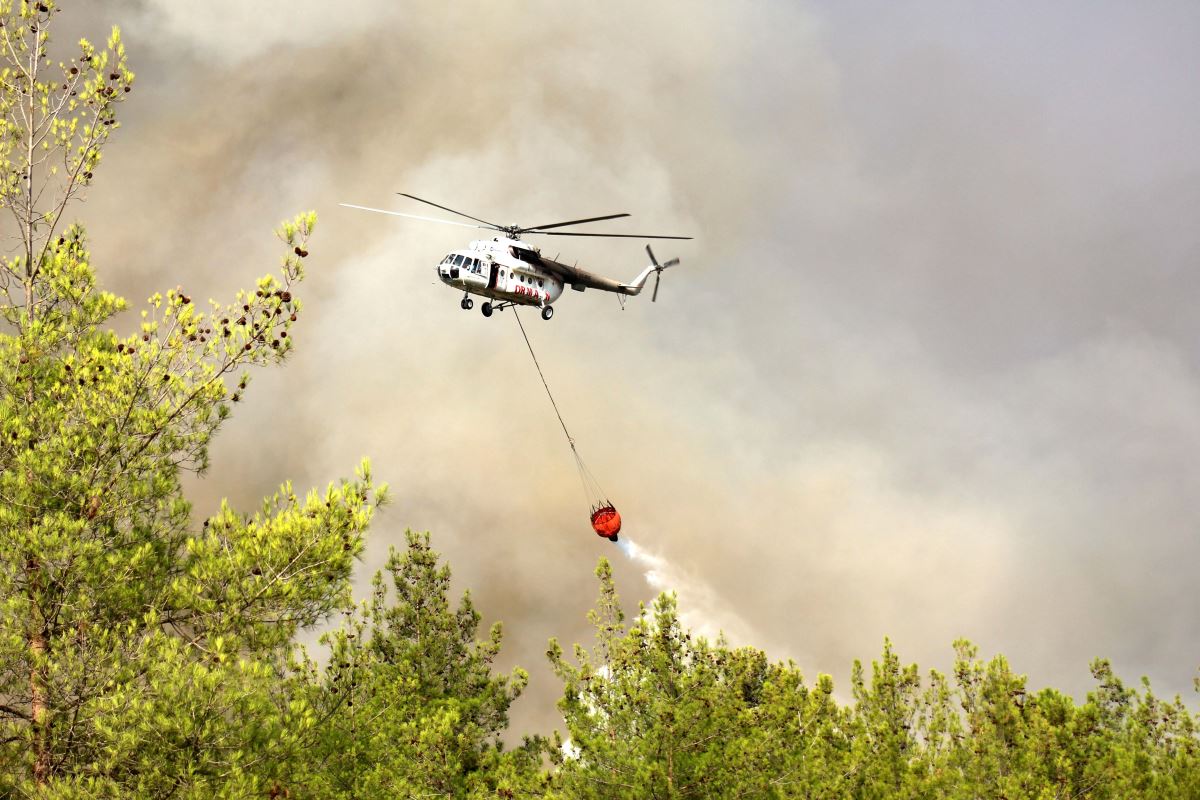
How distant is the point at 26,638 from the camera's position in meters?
16.7

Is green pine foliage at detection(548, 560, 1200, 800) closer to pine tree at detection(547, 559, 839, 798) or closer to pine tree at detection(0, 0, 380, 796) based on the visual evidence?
pine tree at detection(547, 559, 839, 798)

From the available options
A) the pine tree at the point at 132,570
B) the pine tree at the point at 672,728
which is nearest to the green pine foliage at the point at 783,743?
the pine tree at the point at 672,728

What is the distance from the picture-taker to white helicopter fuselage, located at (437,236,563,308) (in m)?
38.3

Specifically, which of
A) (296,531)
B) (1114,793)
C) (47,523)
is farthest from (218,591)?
(1114,793)

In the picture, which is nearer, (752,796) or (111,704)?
(111,704)

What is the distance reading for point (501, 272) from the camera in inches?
1555

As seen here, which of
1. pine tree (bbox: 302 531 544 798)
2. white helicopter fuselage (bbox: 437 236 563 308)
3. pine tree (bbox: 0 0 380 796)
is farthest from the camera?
white helicopter fuselage (bbox: 437 236 563 308)

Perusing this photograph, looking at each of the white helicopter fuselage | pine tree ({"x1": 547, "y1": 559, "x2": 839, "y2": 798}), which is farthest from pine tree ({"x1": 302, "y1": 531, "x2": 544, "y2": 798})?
the white helicopter fuselage

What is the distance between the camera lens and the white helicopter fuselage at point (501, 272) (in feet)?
126

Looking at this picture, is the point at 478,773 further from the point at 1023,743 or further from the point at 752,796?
the point at 1023,743

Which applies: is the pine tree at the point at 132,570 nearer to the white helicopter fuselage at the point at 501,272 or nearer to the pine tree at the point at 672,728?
the pine tree at the point at 672,728

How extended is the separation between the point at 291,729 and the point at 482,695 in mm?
21250

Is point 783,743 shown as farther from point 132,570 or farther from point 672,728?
point 132,570

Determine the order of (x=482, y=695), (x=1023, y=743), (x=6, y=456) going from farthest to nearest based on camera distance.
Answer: (x=482, y=695) → (x=1023, y=743) → (x=6, y=456)
